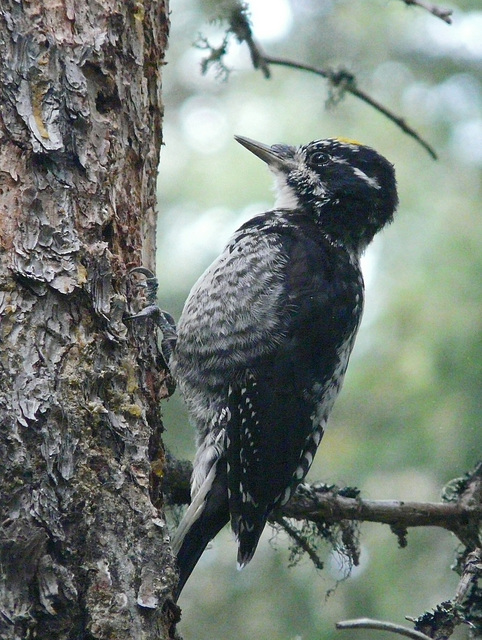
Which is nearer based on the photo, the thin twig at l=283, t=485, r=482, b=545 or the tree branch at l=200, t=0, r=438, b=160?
the thin twig at l=283, t=485, r=482, b=545

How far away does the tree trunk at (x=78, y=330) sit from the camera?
1.97 meters

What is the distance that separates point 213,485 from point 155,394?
2.13 ft

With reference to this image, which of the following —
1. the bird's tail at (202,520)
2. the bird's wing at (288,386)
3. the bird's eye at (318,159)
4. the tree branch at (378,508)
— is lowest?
the bird's tail at (202,520)

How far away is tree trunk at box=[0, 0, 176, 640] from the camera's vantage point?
1.97m

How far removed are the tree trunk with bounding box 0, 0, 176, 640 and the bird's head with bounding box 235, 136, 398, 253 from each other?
126cm

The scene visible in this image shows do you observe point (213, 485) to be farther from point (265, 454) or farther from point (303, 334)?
point (303, 334)

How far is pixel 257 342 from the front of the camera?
3.40m

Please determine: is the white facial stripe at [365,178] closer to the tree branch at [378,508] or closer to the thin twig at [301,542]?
the tree branch at [378,508]

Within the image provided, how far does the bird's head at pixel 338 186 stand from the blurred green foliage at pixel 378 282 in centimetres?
43

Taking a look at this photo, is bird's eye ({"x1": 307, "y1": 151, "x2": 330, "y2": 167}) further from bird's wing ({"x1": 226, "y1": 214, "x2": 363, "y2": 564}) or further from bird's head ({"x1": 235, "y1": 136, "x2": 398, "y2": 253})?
bird's wing ({"x1": 226, "y1": 214, "x2": 363, "y2": 564})

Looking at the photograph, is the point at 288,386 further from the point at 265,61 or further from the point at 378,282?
the point at 378,282

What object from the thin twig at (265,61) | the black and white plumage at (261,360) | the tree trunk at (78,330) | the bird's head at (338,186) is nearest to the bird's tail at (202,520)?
the black and white plumage at (261,360)

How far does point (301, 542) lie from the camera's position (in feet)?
10.9

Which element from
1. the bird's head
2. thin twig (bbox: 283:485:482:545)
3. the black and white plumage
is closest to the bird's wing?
the black and white plumage
